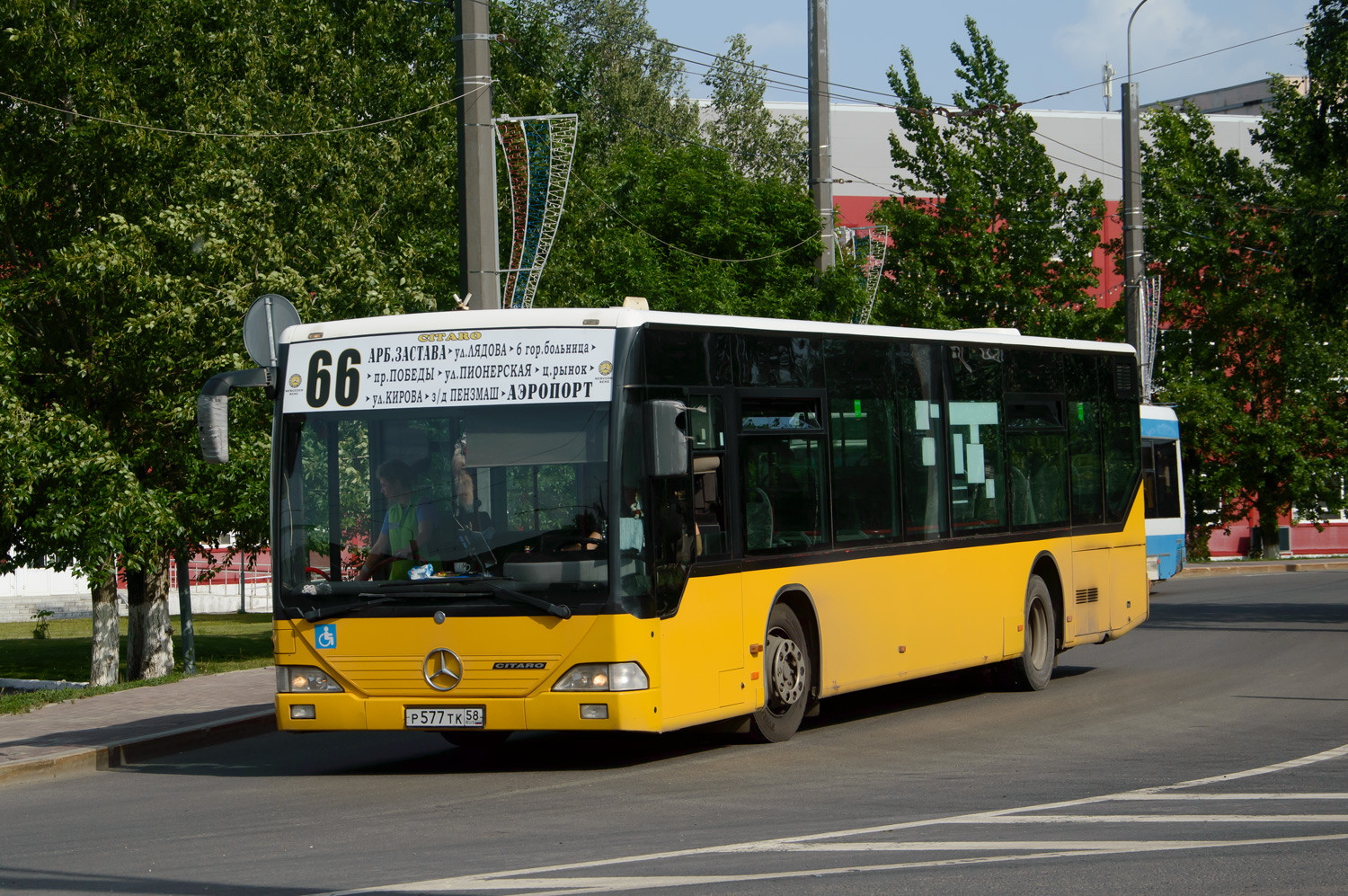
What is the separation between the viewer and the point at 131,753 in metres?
12.7

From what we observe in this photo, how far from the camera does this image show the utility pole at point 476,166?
1561 centimetres

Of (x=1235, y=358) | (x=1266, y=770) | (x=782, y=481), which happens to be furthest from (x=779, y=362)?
(x=1235, y=358)

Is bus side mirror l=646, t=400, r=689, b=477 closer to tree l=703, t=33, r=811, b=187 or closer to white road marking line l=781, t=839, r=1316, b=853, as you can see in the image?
white road marking line l=781, t=839, r=1316, b=853

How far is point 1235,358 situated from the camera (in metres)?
44.6

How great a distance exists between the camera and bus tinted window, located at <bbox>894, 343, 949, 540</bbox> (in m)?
13.7

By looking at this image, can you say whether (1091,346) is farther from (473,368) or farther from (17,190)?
(17,190)

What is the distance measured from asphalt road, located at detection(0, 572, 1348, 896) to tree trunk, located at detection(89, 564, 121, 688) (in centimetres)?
1037

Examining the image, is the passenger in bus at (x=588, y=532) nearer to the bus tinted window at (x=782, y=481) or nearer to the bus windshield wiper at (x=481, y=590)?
the bus windshield wiper at (x=481, y=590)

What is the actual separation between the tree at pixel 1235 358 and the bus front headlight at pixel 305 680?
→ 113 feet

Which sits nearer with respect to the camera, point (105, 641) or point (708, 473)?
point (708, 473)

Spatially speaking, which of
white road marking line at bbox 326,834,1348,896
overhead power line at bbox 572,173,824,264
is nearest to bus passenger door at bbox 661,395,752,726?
white road marking line at bbox 326,834,1348,896

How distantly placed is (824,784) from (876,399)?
4059 millimetres

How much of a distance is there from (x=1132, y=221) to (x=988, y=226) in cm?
773

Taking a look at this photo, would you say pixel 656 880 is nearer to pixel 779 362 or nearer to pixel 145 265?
pixel 779 362
